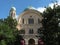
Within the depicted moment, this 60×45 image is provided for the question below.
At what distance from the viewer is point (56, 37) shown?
4128cm

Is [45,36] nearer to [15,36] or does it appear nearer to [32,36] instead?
[15,36]

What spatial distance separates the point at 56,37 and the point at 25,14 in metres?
24.4

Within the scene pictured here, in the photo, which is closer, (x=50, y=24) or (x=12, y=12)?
(x=50, y=24)

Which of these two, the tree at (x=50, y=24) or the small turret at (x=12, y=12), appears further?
the small turret at (x=12, y=12)

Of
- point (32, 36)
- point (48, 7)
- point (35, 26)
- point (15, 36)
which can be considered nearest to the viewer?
point (48, 7)

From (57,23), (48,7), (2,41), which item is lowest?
(2,41)

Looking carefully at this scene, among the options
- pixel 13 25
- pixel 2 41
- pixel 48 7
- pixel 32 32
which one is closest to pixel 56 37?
pixel 48 7

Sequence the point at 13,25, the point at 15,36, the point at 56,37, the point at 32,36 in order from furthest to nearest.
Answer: the point at 32,36
the point at 13,25
the point at 15,36
the point at 56,37

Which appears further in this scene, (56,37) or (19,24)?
(19,24)

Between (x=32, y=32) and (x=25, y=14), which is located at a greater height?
(x=25, y=14)

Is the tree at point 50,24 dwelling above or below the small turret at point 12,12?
below

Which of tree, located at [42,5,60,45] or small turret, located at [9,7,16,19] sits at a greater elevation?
small turret, located at [9,7,16,19]

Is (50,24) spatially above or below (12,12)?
below

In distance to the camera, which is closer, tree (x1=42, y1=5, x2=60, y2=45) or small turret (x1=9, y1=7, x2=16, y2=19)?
tree (x1=42, y1=5, x2=60, y2=45)
